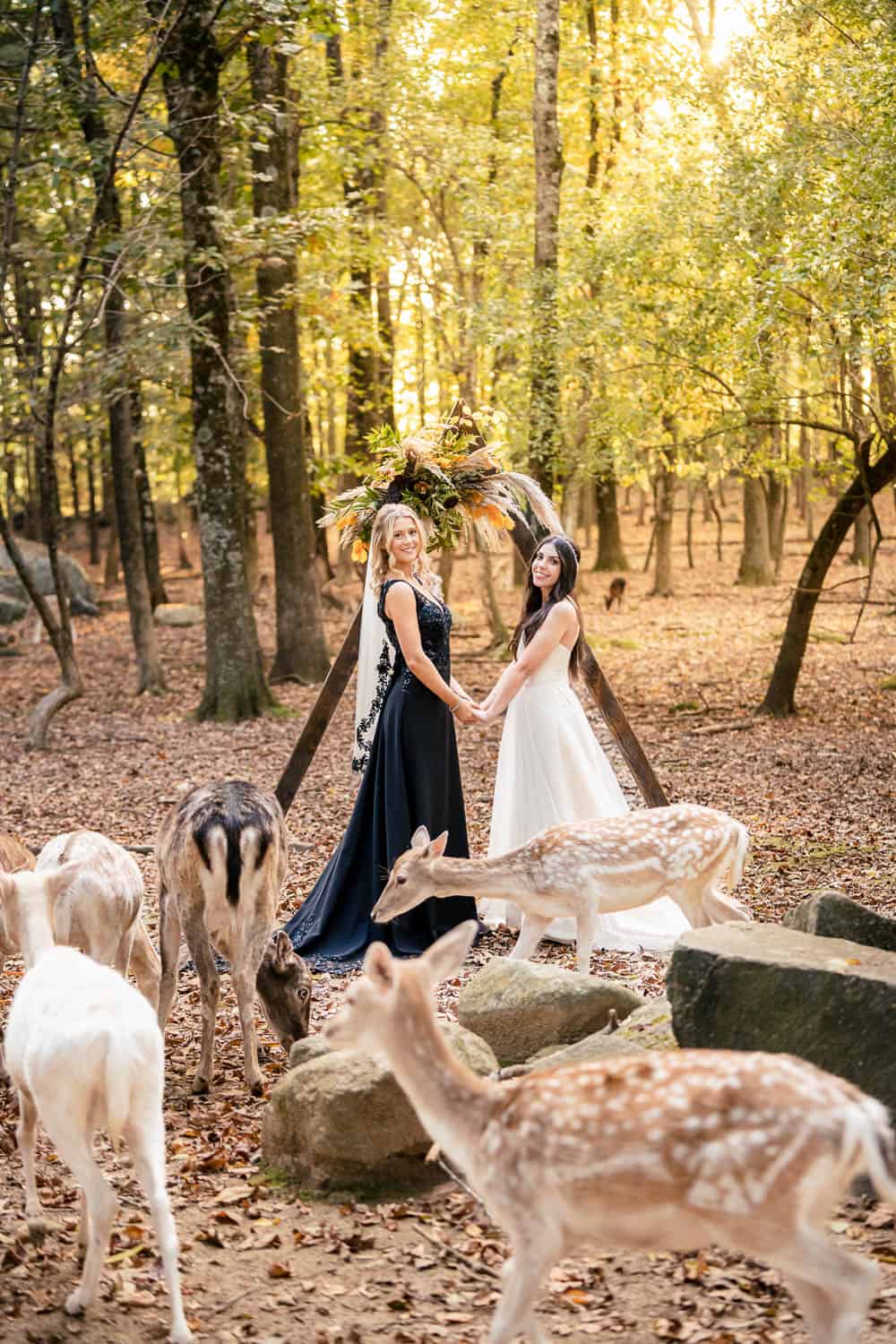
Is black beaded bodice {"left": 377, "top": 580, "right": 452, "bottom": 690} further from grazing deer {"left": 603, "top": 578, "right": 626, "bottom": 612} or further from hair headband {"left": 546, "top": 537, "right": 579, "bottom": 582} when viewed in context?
grazing deer {"left": 603, "top": 578, "right": 626, "bottom": 612}

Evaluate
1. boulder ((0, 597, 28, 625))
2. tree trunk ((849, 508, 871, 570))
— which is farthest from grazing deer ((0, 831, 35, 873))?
tree trunk ((849, 508, 871, 570))

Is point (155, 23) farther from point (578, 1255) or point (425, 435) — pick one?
point (578, 1255)

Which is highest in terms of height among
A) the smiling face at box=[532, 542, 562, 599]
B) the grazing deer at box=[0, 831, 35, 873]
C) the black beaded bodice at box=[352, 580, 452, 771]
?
the smiling face at box=[532, 542, 562, 599]

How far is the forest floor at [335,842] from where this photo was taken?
4215 mm

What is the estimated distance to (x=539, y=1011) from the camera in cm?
596

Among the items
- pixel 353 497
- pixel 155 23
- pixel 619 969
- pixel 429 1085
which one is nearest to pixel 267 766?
pixel 353 497

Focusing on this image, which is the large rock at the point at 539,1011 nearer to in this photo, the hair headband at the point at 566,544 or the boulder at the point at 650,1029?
the boulder at the point at 650,1029

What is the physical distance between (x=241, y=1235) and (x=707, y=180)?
14050 millimetres

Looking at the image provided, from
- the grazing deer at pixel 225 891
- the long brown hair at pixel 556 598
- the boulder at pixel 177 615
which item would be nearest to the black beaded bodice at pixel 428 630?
the long brown hair at pixel 556 598

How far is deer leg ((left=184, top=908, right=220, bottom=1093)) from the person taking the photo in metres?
6.13

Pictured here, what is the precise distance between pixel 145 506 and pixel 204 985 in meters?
17.7

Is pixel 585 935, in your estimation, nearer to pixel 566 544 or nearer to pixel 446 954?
pixel 566 544

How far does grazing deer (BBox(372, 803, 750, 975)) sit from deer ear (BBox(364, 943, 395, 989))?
108 inches

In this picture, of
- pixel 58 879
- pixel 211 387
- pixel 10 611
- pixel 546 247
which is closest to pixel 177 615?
pixel 10 611
